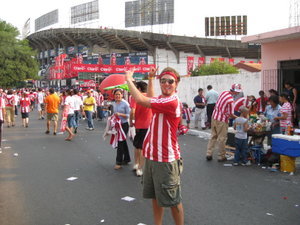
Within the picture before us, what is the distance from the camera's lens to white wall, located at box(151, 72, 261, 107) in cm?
1554

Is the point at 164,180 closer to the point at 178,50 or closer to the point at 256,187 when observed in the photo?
the point at 256,187

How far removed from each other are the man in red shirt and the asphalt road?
98 centimetres

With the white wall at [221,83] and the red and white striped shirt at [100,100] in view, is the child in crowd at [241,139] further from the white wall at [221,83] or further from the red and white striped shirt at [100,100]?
the red and white striped shirt at [100,100]

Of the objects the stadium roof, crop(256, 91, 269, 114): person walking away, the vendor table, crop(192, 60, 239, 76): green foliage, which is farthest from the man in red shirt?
the stadium roof

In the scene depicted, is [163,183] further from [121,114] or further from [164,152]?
[121,114]

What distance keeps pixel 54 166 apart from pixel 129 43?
44001 millimetres

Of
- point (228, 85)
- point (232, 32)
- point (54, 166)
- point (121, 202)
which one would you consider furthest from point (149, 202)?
point (232, 32)

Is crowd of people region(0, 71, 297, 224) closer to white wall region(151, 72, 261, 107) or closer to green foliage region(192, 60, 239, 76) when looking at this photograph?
white wall region(151, 72, 261, 107)

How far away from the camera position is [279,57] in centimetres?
1291

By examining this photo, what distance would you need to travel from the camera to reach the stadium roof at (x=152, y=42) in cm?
4603

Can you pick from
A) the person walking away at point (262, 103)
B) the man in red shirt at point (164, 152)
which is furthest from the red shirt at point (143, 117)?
the person walking away at point (262, 103)

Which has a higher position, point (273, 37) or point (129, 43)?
point (129, 43)

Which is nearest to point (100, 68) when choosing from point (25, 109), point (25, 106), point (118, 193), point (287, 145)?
point (25, 106)

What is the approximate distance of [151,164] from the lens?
3.51 m
